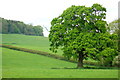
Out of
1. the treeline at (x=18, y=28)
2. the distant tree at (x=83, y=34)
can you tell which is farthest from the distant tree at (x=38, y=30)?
the distant tree at (x=83, y=34)

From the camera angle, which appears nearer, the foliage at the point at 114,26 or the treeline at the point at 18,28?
the foliage at the point at 114,26

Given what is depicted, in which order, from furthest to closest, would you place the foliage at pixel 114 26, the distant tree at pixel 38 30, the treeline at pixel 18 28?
the distant tree at pixel 38 30, the treeline at pixel 18 28, the foliage at pixel 114 26

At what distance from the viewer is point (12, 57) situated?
5381 cm

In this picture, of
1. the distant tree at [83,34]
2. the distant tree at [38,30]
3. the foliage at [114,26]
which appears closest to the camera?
the distant tree at [83,34]

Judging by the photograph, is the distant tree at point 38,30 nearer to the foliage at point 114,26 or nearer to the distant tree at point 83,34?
the foliage at point 114,26

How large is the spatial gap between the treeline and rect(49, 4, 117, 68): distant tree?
55.8 meters

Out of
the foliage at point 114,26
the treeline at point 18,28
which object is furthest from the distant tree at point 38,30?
the foliage at point 114,26

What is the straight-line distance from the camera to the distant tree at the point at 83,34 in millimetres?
36375

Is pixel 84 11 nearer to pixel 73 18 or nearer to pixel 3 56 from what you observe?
pixel 73 18

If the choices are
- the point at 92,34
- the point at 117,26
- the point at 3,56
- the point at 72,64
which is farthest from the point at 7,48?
the point at 92,34

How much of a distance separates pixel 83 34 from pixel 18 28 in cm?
6581

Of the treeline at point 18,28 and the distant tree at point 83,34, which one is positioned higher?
the treeline at point 18,28

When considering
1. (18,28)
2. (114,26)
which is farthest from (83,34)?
(18,28)

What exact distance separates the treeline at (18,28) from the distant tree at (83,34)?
55846mm
